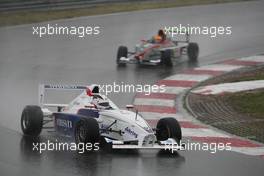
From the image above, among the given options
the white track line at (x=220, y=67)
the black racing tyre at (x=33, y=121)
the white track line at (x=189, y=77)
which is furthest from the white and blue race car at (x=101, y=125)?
the white track line at (x=220, y=67)

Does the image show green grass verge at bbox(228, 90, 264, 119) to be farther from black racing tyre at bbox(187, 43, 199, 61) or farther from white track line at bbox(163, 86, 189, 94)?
black racing tyre at bbox(187, 43, 199, 61)

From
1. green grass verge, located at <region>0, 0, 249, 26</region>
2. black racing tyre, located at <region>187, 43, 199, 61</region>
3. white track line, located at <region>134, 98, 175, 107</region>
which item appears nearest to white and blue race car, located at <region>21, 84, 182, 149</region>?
white track line, located at <region>134, 98, 175, 107</region>

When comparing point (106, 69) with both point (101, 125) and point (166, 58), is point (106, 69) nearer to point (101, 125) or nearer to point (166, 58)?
point (166, 58)

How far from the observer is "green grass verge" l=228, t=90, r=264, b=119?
1786 cm

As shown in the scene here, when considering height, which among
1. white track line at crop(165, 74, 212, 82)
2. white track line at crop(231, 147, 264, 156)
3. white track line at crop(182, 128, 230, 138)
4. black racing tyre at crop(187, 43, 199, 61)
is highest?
black racing tyre at crop(187, 43, 199, 61)

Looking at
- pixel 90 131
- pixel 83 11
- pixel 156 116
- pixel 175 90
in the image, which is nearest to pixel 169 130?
pixel 90 131

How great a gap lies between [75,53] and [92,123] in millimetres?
11261

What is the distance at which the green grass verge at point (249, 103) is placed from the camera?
17859 mm

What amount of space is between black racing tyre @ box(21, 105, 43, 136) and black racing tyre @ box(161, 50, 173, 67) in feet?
27.6

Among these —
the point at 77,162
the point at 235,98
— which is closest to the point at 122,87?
the point at 235,98

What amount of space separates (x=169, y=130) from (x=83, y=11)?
19625 mm

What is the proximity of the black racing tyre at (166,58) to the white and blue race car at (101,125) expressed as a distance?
25.2ft

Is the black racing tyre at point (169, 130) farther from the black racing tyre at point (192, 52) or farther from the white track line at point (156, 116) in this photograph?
the black racing tyre at point (192, 52)

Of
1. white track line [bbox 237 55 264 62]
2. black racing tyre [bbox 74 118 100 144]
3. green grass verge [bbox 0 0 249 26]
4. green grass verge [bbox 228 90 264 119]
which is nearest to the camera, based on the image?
black racing tyre [bbox 74 118 100 144]
